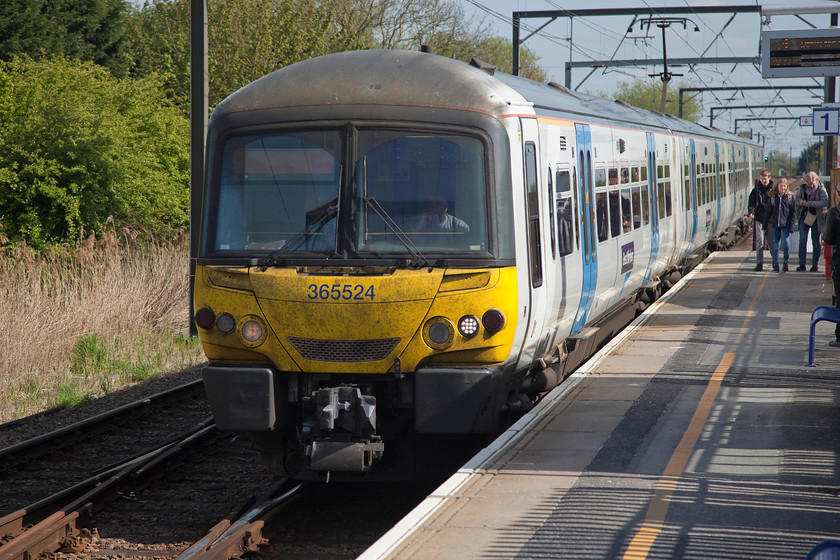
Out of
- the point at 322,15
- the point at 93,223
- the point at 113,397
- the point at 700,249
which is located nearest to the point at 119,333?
the point at 113,397

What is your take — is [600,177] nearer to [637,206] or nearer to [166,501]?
[637,206]

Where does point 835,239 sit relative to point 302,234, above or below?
below

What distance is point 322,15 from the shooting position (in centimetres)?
2753

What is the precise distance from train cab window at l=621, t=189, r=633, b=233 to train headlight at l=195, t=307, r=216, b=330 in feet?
19.6

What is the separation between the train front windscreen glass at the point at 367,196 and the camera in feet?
21.9

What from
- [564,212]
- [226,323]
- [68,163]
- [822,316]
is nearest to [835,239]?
[822,316]

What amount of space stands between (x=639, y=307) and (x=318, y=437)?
353 inches

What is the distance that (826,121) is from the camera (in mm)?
17844

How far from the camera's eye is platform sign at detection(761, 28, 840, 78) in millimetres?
17547

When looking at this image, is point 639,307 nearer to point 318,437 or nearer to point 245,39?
point 318,437

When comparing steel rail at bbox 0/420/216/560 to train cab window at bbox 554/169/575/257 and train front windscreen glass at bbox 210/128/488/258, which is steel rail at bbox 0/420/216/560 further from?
train cab window at bbox 554/169/575/257

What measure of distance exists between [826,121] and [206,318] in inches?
560

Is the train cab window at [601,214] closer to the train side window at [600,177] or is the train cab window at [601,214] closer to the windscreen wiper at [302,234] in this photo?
the train side window at [600,177]

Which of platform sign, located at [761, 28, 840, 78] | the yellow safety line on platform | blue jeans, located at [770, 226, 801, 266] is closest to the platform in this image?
the yellow safety line on platform
